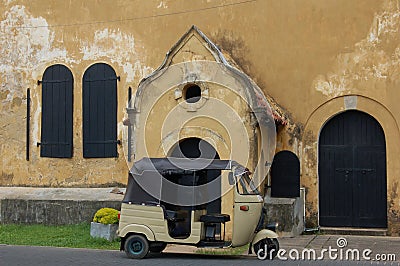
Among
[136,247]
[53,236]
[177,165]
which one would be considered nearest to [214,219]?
[177,165]

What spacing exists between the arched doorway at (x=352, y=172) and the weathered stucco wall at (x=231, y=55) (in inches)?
9.8

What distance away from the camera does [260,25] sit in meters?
17.5

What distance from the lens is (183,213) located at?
12930mm

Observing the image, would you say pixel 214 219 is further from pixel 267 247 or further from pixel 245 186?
pixel 267 247

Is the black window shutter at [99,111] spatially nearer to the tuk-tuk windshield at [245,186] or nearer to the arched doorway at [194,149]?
the arched doorway at [194,149]

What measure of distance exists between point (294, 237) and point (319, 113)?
10.6ft

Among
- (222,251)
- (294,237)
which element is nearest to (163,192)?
(222,251)

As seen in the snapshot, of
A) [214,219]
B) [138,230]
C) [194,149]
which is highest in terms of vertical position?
[194,149]

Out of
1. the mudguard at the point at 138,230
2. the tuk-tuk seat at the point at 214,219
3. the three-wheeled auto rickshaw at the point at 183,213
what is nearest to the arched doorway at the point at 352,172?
the three-wheeled auto rickshaw at the point at 183,213

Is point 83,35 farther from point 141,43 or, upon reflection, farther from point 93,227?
point 93,227

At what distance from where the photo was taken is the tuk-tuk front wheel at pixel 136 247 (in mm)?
12523

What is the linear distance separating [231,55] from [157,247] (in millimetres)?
6388

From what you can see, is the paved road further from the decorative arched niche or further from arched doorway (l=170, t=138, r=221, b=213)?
arched doorway (l=170, t=138, r=221, b=213)

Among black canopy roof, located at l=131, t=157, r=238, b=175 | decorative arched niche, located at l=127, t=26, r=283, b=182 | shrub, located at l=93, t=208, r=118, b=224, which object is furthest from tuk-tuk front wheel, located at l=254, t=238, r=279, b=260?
shrub, located at l=93, t=208, r=118, b=224
